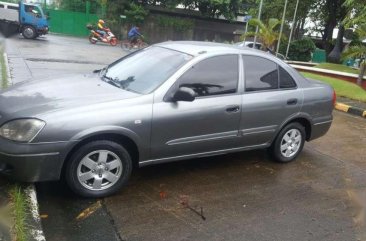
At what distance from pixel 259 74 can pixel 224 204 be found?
1797 mm

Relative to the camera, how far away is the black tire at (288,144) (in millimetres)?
5773

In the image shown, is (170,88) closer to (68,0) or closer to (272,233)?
(272,233)

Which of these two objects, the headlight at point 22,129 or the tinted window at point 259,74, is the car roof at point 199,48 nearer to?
the tinted window at point 259,74

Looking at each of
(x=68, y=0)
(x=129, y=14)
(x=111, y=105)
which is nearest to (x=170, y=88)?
(x=111, y=105)

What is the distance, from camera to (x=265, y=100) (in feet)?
17.5

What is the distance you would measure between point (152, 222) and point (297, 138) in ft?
9.38

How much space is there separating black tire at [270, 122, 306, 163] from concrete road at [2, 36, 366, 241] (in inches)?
4.8

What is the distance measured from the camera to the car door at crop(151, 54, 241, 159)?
14.8ft

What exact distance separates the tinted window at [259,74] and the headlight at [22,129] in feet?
8.35

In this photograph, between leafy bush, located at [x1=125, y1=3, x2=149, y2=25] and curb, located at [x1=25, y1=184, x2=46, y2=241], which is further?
leafy bush, located at [x1=125, y1=3, x2=149, y2=25]

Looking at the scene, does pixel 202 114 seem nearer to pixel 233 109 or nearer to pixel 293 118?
pixel 233 109

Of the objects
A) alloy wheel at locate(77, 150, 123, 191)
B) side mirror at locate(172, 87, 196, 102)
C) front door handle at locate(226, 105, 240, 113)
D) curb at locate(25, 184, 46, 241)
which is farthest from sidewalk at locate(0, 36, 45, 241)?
front door handle at locate(226, 105, 240, 113)

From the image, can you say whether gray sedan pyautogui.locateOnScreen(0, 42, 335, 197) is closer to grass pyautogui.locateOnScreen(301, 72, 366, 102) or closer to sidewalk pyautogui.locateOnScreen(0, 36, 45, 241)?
sidewalk pyautogui.locateOnScreen(0, 36, 45, 241)

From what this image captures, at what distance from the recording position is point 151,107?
4383 mm
